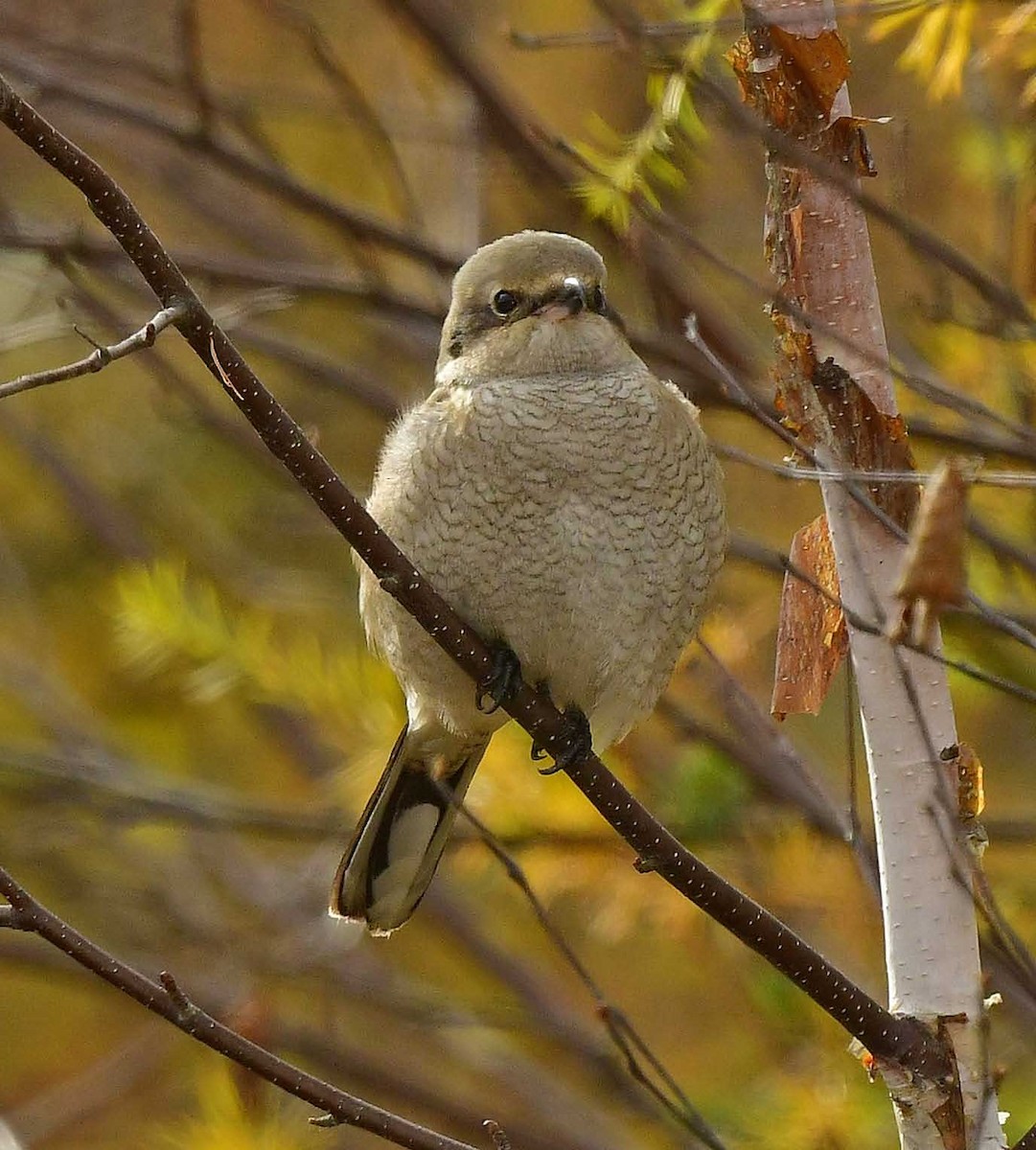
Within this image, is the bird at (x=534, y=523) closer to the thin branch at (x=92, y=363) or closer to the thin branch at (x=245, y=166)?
the thin branch at (x=245, y=166)

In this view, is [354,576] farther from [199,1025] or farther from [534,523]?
[199,1025]

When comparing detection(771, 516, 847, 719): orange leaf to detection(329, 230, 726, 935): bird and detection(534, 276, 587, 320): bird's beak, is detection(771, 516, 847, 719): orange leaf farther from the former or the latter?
detection(534, 276, 587, 320): bird's beak

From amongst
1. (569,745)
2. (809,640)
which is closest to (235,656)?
(569,745)

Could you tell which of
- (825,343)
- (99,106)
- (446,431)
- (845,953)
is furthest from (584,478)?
(845,953)

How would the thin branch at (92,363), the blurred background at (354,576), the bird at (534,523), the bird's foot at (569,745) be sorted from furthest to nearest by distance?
the blurred background at (354,576), the bird at (534,523), the bird's foot at (569,745), the thin branch at (92,363)

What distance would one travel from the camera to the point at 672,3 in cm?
329

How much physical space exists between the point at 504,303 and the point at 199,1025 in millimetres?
1811

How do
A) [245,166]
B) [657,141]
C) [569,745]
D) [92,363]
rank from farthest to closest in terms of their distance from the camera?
[245,166] → [569,745] → [657,141] → [92,363]

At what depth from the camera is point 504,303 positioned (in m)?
3.55

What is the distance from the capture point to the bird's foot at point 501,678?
298cm

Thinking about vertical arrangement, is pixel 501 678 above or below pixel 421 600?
below

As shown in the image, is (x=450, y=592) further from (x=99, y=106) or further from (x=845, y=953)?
(x=845, y=953)

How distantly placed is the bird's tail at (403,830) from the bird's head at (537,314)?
780 mm

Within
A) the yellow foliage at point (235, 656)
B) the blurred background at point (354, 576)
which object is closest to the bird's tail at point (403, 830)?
the blurred background at point (354, 576)
